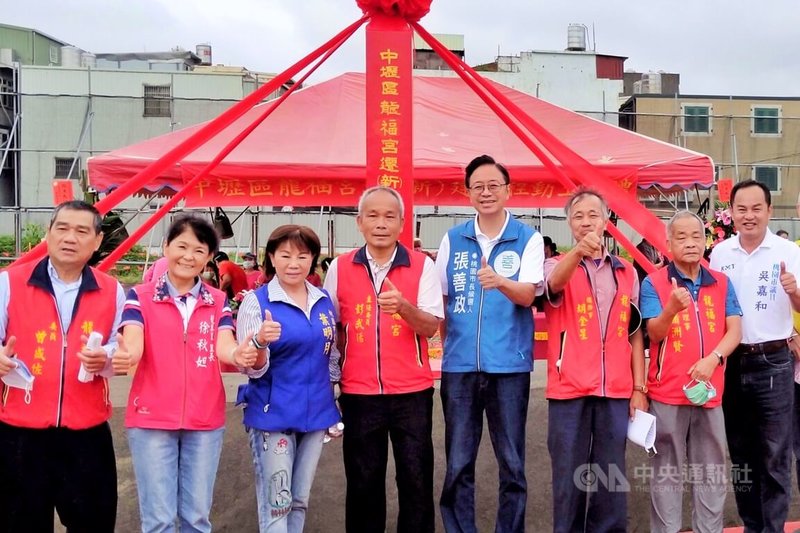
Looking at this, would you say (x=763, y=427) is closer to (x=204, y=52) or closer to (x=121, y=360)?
(x=121, y=360)

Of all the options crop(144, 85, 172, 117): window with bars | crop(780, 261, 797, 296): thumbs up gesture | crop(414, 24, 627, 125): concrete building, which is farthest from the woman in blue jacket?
crop(414, 24, 627, 125): concrete building

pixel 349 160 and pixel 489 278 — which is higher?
pixel 349 160

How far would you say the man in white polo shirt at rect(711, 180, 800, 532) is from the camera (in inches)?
122

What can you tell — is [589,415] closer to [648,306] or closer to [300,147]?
[648,306]

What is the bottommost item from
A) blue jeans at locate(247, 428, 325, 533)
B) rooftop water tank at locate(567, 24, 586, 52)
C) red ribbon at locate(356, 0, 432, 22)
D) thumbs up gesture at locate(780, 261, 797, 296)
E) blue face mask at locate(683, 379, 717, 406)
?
blue jeans at locate(247, 428, 325, 533)

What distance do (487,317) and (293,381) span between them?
760 mm

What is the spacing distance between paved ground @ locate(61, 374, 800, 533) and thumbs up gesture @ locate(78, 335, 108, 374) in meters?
1.34

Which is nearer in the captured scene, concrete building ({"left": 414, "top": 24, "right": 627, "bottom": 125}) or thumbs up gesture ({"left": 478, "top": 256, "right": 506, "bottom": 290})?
thumbs up gesture ({"left": 478, "top": 256, "right": 506, "bottom": 290})

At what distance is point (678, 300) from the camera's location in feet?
8.81

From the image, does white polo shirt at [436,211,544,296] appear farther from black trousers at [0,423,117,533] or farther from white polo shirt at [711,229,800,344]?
black trousers at [0,423,117,533]

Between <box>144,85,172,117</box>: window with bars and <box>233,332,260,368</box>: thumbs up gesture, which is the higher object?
<box>144,85,172,117</box>: window with bars

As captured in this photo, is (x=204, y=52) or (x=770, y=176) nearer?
(x=770, y=176)

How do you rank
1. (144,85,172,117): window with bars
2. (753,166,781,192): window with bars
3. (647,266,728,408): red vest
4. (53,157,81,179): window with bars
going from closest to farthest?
(647,266,728,408): red vest < (53,157,81,179): window with bars < (144,85,172,117): window with bars < (753,166,781,192): window with bars

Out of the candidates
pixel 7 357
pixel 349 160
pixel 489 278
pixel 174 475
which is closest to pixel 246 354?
pixel 174 475
